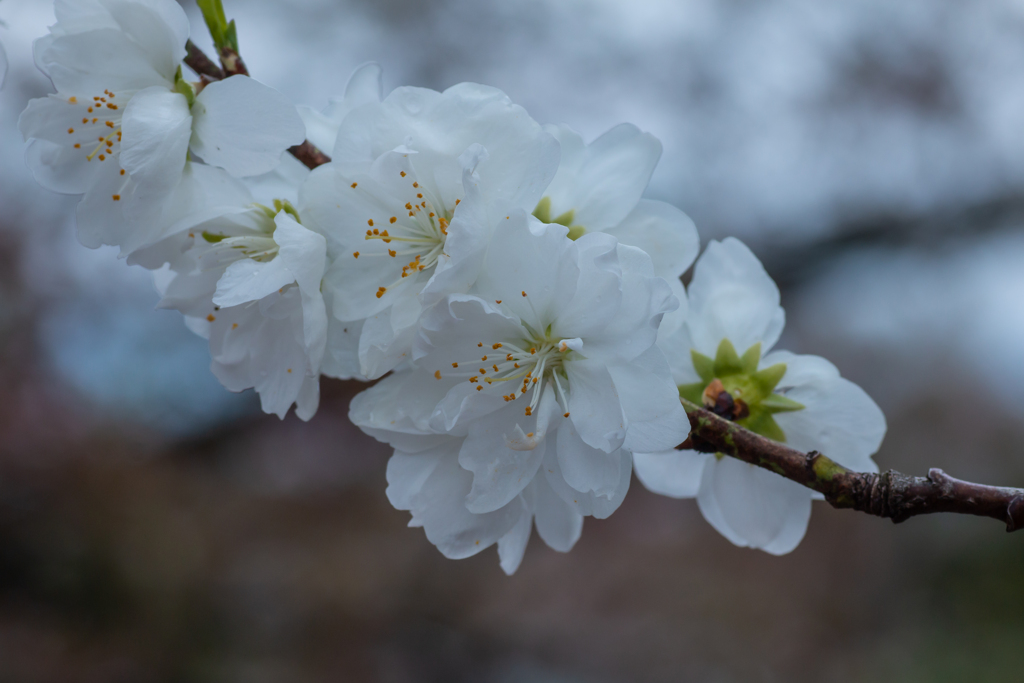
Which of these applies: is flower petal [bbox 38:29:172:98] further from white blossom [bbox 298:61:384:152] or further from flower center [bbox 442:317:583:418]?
flower center [bbox 442:317:583:418]

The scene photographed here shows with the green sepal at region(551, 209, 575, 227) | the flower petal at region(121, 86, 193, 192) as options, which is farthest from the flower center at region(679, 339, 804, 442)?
the flower petal at region(121, 86, 193, 192)

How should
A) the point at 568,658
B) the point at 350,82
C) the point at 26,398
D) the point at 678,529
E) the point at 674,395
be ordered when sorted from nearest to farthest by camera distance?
the point at 674,395, the point at 350,82, the point at 568,658, the point at 26,398, the point at 678,529

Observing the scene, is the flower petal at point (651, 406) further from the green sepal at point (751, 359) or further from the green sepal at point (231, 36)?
the green sepal at point (231, 36)

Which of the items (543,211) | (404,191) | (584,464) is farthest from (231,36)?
(584,464)

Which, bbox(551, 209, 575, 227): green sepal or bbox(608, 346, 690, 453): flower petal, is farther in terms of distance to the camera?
bbox(551, 209, 575, 227): green sepal

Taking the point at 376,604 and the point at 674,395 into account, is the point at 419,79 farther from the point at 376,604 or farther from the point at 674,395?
the point at 674,395

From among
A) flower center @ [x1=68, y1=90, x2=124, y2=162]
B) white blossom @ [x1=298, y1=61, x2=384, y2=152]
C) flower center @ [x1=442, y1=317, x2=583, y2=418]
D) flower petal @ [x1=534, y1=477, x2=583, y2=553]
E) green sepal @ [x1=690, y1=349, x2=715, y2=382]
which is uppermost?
white blossom @ [x1=298, y1=61, x2=384, y2=152]

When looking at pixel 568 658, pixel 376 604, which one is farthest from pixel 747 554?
pixel 376 604
